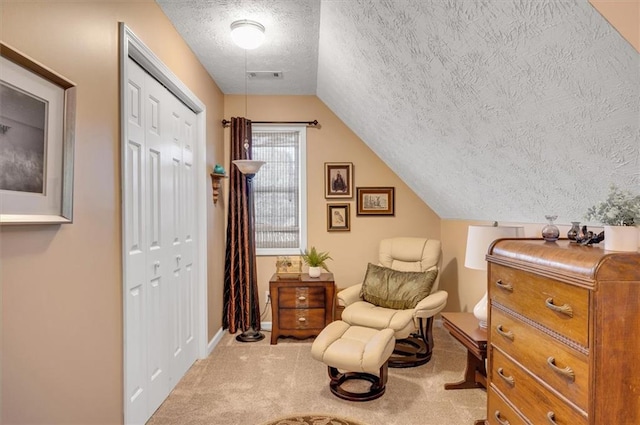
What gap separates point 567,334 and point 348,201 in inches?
119

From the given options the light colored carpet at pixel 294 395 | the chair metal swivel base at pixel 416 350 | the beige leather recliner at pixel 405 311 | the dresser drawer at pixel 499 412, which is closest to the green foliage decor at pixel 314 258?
the beige leather recliner at pixel 405 311

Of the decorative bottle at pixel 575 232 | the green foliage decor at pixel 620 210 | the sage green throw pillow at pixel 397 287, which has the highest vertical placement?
the green foliage decor at pixel 620 210

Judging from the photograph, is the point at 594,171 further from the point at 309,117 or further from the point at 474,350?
the point at 309,117

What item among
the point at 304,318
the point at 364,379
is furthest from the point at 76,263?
the point at 304,318

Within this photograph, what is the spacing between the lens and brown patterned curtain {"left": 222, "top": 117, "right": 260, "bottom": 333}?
12.4 ft

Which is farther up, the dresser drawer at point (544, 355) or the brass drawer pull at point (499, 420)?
the dresser drawer at point (544, 355)

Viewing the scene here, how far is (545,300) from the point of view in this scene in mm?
1240

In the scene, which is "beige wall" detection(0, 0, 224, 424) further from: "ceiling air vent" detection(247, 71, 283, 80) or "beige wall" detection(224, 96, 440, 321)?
"beige wall" detection(224, 96, 440, 321)

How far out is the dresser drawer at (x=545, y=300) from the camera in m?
1.08

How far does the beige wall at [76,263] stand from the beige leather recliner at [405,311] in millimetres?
1879

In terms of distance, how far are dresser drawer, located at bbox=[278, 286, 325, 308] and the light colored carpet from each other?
1.50ft

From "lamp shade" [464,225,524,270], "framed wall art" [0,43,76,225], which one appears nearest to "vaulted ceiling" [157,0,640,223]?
"lamp shade" [464,225,524,270]

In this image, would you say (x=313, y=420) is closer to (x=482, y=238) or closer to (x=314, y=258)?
(x=482, y=238)

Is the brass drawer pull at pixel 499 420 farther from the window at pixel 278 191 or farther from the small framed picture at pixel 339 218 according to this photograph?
the window at pixel 278 191
